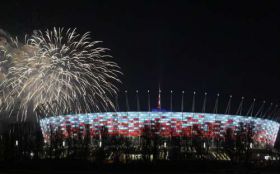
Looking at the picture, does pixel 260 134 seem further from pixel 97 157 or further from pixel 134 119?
pixel 97 157

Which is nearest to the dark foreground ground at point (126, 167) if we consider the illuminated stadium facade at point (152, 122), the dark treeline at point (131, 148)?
the dark treeline at point (131, 148)

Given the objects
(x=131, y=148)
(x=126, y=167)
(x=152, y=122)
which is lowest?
(x=131, y=148)

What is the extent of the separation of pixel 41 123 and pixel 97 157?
41.4 m

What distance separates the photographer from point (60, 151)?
5456cm

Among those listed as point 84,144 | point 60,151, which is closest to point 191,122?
point 84,144

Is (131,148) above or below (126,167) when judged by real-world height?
below

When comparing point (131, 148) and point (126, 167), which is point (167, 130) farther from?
point (126, 167)

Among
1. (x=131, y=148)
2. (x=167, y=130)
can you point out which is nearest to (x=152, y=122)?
(x=167, y=130)

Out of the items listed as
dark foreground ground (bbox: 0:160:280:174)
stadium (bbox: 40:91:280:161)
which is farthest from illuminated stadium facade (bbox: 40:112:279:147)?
dark foreground ground (bbox: 0:160:280:174)

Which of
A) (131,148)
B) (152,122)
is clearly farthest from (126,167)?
(152,122)

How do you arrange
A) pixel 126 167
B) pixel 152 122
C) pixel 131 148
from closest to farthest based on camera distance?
1. pixel 126 167
2. pixel 131 148
3. pixel 152 122

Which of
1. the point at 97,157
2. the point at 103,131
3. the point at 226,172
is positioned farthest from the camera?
the point at 103,131

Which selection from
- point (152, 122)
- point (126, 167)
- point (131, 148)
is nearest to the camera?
point (126, 167)

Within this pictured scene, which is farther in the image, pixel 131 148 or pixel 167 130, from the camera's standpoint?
pixel 167 130
